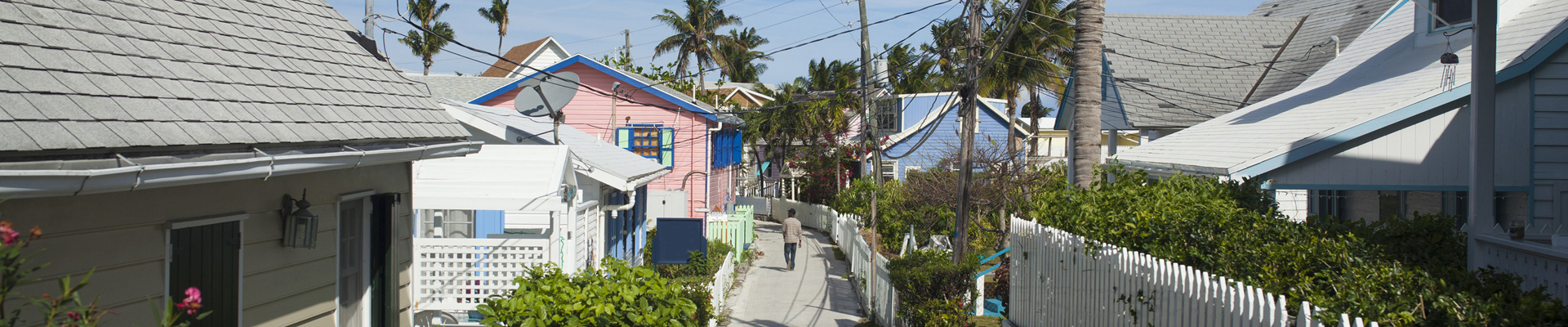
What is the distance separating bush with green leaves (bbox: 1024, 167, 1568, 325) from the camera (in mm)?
4531

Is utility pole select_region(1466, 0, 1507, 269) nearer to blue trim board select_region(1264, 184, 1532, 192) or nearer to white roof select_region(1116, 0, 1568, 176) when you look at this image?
white roof select_region(1116, 0, 1568, 176)

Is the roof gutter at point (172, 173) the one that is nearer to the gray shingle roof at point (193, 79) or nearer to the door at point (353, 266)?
the gray shingle roof at point (193, 79)

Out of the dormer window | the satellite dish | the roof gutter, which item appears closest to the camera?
the roof gutter

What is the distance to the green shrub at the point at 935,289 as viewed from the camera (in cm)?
1026

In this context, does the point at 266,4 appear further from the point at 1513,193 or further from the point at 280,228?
the point at 1513,193

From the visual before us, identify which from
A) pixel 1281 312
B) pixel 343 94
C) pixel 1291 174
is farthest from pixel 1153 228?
pixel 343 94

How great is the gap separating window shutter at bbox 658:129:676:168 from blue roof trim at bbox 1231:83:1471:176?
54.3 feet

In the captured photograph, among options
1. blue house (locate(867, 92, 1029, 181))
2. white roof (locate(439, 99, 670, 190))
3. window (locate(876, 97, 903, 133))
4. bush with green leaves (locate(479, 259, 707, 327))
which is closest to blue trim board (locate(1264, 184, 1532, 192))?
bush with green leaves (locate(479, 259, 707, 327))

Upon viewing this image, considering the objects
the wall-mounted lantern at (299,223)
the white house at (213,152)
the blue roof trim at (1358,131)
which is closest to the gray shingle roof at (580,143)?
the white house at (213,152)

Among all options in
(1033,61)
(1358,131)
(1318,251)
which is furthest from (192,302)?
(1033,61)

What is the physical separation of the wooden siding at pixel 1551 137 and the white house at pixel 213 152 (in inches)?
348

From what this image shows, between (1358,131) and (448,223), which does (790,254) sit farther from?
(1358,131)

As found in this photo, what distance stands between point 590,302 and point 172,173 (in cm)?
285

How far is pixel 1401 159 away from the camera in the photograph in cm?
998
